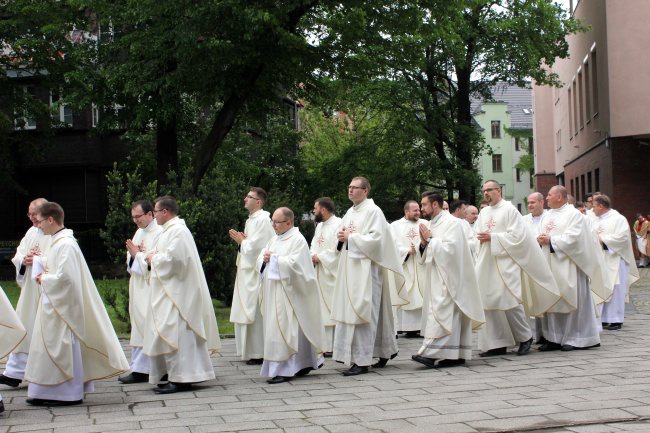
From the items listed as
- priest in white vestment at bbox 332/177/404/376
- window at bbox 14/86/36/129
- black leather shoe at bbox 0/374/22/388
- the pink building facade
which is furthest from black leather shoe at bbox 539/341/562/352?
window at bbox 14/86/36/129

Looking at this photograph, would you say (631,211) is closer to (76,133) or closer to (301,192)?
(301,192)

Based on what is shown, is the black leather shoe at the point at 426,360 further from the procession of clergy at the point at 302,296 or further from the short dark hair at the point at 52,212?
the short dark hair at the point at 52,212

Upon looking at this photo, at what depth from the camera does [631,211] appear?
3091 cm

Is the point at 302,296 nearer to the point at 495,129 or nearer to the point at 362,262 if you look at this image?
the point at 362,262

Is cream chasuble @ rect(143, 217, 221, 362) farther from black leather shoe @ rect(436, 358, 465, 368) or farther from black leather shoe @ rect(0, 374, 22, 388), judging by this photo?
black leather shoe @ rect(436, 358, 465, 368)

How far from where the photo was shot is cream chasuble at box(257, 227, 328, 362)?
34.3ft

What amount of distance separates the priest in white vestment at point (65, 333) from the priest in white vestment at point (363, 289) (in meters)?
2.68

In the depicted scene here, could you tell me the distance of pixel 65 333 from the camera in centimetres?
924

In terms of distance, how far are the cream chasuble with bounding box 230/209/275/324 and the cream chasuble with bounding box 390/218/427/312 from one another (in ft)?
10.7

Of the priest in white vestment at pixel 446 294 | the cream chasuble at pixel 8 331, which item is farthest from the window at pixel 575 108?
the cream chasuble at pixel 8 331

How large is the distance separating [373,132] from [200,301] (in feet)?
84.8

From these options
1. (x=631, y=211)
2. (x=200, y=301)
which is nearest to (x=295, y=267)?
(x=200, y=301)

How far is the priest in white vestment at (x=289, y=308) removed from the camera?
411 inches

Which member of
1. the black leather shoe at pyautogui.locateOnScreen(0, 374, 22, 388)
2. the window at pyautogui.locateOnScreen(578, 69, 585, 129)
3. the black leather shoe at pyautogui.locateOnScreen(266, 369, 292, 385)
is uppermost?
the window at pyautogui.locateOnScreen(578, 69, 585, 129)
